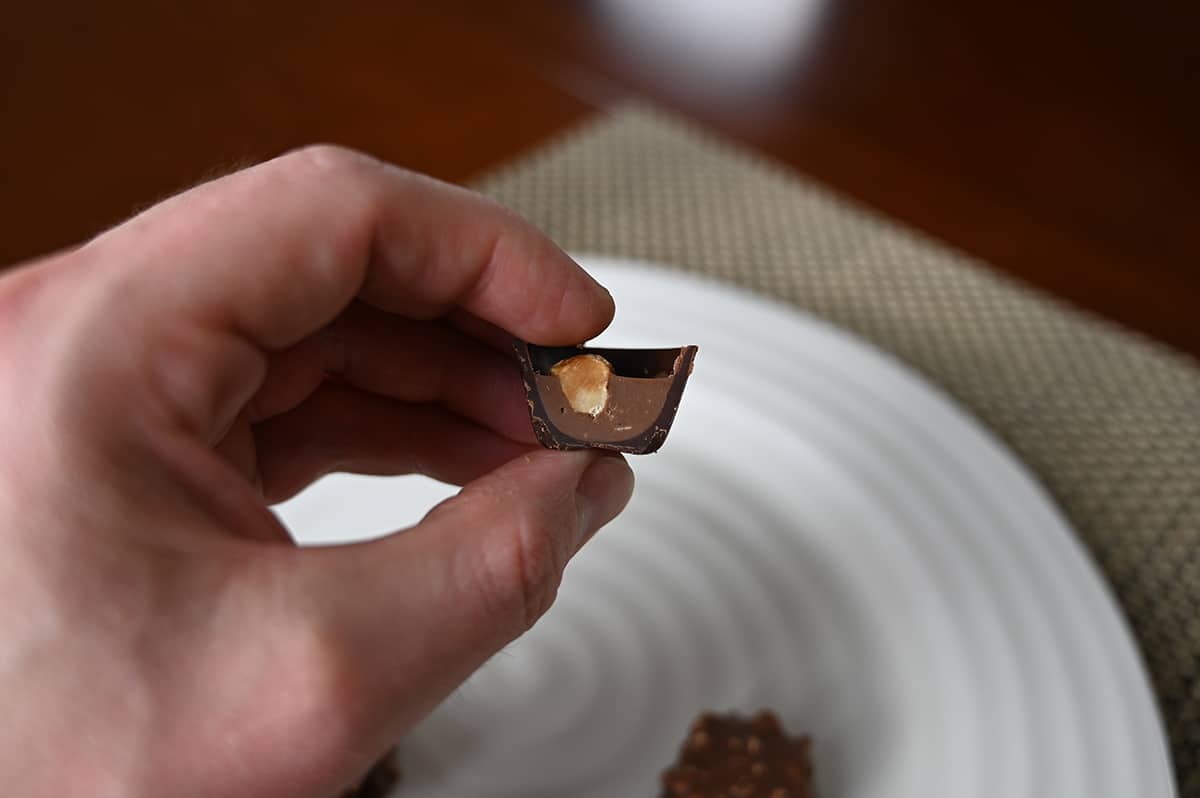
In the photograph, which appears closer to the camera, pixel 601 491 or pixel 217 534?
pixel 217 534

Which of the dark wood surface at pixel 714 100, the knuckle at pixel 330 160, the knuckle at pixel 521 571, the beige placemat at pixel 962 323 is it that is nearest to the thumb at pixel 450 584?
the knuckle at pixel 521 571

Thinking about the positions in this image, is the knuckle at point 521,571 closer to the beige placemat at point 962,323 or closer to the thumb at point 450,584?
the thumb at point 450,584

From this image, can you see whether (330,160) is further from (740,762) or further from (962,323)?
(962,323)

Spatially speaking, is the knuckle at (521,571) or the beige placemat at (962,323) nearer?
the knuckle at (521,571)

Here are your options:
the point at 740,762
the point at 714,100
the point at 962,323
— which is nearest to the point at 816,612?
the point at 740,762

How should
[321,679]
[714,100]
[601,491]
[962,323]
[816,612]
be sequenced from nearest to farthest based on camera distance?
1. [321,679]
2. [601,491]
3. [816,612]
4. [962,323]
5. [714,100]

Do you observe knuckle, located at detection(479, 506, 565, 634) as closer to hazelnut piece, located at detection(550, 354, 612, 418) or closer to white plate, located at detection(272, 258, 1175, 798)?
hazelnut piece, located at detection(550, 354, 612, 418)

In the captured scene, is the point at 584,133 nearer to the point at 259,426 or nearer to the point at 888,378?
the point at 888,378
